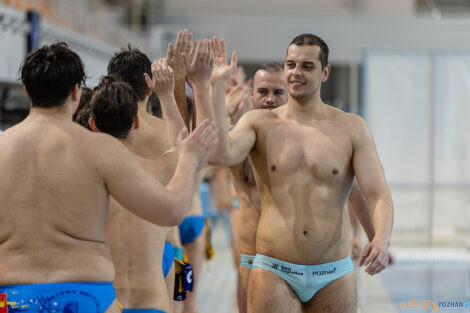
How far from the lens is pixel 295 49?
11.7ft

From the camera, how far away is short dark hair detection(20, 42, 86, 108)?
2.47 metres

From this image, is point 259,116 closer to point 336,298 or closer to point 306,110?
point 306,110

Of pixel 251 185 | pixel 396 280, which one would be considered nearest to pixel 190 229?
pixel 251 185

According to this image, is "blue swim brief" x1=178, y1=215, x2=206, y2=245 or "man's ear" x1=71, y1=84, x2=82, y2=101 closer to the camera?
"man's ear" x1=71, y1=84, x2=82, y2=101

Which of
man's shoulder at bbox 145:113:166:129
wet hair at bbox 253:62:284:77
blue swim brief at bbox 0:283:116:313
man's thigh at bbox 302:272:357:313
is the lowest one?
man's thigh at bbox 302:272:357:313

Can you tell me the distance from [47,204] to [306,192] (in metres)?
1.51

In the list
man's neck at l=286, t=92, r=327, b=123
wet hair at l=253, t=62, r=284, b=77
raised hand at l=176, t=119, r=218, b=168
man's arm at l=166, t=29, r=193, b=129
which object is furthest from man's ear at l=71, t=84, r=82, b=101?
wet hair at l=253, t=62, r=284, b=77

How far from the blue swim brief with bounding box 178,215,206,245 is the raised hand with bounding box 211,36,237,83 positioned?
2.50m

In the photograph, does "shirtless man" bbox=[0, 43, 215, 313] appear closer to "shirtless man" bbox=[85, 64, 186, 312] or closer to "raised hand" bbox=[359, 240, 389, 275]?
"shirtless man" bbox=[85, 64, 186, 312]

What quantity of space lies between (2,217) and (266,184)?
1.54 meters

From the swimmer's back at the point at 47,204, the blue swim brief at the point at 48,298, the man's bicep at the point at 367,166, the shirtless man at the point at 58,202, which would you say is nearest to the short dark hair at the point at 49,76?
the shirtless man at the point at 58,202

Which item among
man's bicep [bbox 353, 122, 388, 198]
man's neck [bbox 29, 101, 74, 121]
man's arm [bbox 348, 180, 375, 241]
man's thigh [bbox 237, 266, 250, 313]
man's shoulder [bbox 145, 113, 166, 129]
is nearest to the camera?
man's neck [bbox 29, 101, 74, 121]

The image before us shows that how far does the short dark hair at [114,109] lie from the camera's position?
A: 9.16 feet

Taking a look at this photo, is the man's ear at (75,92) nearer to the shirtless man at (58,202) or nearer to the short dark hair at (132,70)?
the shirtless man at (58,202)
